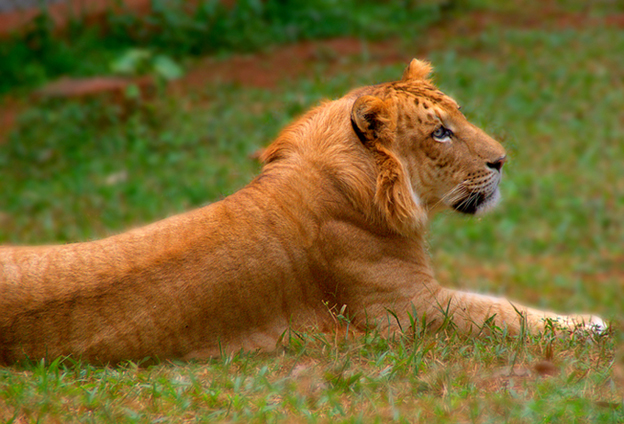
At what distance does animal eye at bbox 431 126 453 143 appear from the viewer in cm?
369

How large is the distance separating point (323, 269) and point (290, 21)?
321 inches

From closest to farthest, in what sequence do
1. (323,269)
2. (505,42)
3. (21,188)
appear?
(323,269)
(21,188)
(505,42)

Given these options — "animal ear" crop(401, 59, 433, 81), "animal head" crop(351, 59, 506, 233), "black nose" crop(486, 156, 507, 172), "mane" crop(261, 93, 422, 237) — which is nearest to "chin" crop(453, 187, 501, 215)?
"animal head" crop(351, 59, 506, 233)

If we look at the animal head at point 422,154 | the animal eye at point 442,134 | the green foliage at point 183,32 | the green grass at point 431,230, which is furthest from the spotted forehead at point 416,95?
the green foliage at point 183,32

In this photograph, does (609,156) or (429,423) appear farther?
(609,156)

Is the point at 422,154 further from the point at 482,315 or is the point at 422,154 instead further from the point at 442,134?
the point at 482,315

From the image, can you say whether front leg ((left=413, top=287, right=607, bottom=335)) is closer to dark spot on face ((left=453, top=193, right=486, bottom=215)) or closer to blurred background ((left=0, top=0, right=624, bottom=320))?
dark spot on face ((left=453, top=193, right=486, bottom=215))

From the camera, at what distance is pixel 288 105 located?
8359 millimetres

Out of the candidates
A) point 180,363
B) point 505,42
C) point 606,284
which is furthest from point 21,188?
point 505,42

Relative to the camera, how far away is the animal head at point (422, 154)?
3.55 metres

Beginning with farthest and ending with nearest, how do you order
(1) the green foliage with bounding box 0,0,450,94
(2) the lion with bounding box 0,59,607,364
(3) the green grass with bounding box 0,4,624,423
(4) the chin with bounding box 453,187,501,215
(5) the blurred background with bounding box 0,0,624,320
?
(1) the green foliage with bounding box 0,0,450,94
(5) the blurred background with bounding box 0,0,624,320
(4) the chin with bounding box 453,187,501,215
(2) the lion with bounding box 0,59,607,364
(3) the green grass with bounding box 0,4,624,423

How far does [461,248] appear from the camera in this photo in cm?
682

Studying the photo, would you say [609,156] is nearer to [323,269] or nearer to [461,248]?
[461,248]

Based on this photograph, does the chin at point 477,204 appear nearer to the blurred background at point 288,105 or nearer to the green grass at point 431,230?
the green grass at point 431,230
